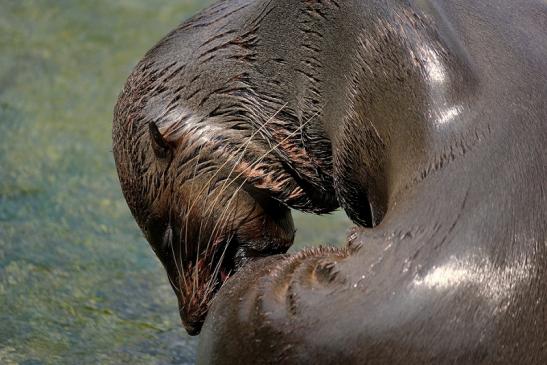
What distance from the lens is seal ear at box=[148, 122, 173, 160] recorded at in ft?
14.5

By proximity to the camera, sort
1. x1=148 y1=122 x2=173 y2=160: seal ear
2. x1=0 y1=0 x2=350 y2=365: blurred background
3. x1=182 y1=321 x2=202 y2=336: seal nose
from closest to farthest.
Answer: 1. x1=148 y1=122 x2=173 y2=160: seal ear
2. x1=182 y1=321 x2=202 y2=336: seal nose
3. x1=0 y1=0 x2=350 y2=365: blurred background

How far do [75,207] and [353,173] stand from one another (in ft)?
10.1

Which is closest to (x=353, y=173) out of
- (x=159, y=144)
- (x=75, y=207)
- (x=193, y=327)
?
(x=159, y=144)

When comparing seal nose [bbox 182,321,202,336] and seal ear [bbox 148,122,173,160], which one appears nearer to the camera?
seal ear [bbox 148,122,173,160]

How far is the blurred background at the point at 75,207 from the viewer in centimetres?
527

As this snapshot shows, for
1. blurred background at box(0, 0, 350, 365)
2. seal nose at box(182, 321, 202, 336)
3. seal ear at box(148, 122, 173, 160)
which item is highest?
seal ear at box(148, 122, 173, 160)

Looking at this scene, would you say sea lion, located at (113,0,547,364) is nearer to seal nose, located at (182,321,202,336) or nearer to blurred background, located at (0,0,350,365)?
seal nose, located at (182,321,202,336)

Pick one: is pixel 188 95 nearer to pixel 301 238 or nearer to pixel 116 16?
pixel 301 238

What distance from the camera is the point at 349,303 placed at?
10.4ft

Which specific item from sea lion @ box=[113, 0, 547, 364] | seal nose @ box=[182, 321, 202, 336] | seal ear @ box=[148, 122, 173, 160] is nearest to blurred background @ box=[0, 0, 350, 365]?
seal nose @ box=[182, 321, 202, 336]

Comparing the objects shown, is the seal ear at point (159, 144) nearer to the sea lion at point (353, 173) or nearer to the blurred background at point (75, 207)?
the sea lion at point (353, 173)

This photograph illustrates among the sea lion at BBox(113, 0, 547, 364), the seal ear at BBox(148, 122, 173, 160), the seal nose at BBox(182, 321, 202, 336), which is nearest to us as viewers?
the sea lion at BBox(113, 0, 547, 364)

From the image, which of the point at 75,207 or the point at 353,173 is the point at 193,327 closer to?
the point at 353,173

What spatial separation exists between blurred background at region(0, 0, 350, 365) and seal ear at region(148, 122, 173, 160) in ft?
3.07
